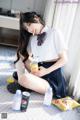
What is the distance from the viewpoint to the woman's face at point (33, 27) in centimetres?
184

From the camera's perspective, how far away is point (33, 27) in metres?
1.85

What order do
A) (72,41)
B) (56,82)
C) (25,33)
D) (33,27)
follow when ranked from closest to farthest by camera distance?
(33,27), (25,33), (56,82), (72,41)

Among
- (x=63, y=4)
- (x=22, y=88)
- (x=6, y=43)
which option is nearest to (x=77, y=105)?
(x=22, y=88)

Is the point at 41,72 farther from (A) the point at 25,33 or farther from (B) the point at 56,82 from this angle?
(A) the point at 25,33

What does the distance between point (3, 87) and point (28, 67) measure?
1.07 ft

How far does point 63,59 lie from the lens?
201cm

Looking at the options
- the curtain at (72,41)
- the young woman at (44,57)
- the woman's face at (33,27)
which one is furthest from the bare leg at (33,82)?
the woman's face at (33,27)

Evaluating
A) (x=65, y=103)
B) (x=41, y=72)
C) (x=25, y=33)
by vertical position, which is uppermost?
(x=25, y=33)

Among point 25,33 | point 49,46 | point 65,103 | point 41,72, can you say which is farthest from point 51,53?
point 65,103

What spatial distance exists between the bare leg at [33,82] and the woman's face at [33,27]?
1.41ft

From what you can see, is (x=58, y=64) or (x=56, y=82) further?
(x=56, y=82)

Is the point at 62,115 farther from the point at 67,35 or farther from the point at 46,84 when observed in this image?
the point at 67,35

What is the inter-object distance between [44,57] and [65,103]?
1.57 feet

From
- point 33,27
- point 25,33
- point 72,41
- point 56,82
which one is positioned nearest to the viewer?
point 33,27
